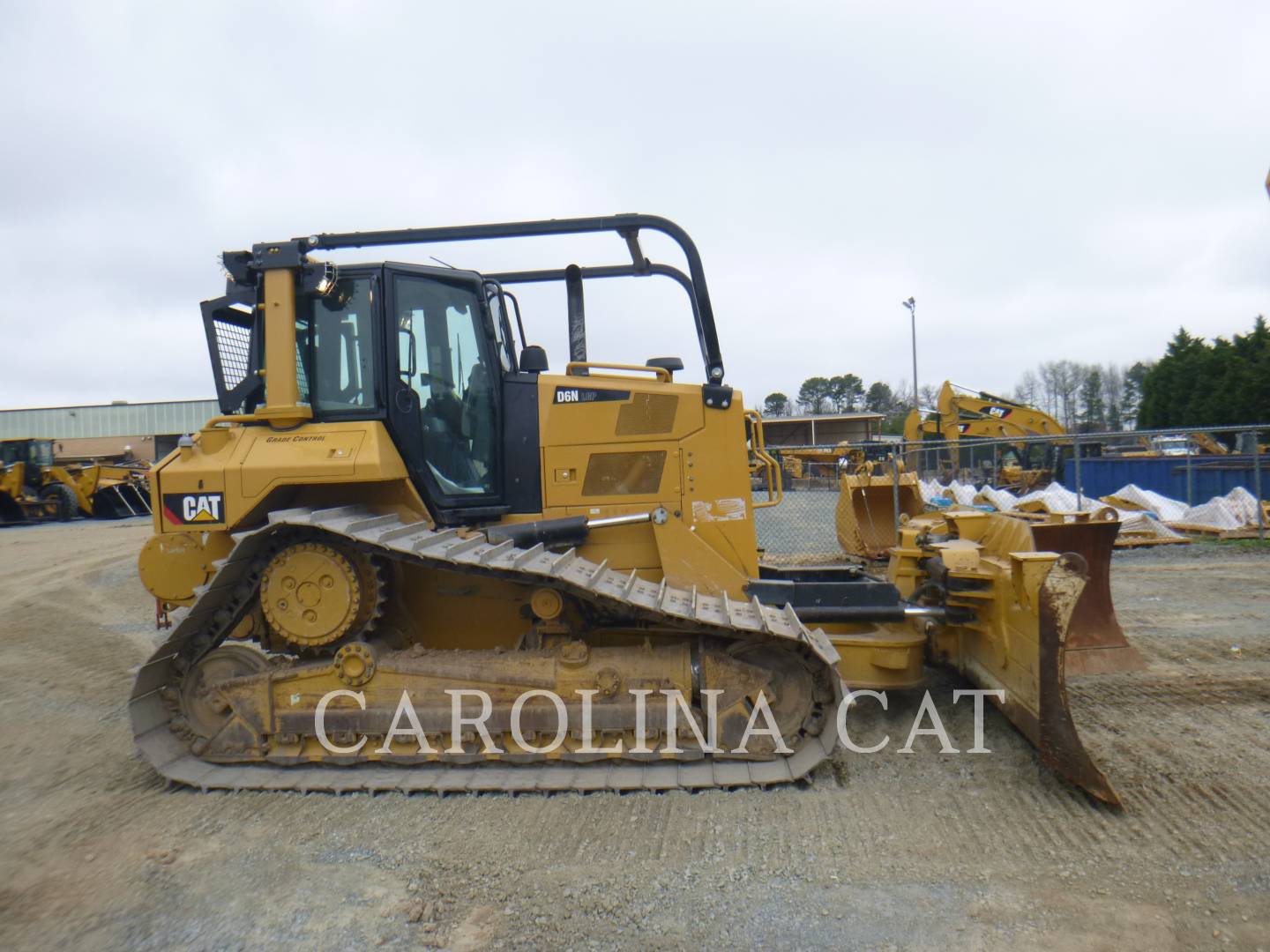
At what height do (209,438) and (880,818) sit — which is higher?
(209,438)

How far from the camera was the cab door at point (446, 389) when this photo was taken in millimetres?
4578

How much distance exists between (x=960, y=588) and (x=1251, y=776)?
147 centimetres

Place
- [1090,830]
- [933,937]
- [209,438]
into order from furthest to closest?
1. [209,438]
2. [1090,830]
3. [933,937]

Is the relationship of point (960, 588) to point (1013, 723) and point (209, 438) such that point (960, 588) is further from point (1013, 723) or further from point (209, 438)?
point (209, 438)

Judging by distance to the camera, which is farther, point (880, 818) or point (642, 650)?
Answer: point (642, 650)

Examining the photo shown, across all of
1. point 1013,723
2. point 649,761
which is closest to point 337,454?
point 649,761

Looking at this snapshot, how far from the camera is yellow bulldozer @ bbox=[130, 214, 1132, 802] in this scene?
400cm

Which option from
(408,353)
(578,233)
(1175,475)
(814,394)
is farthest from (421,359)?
(814,394)

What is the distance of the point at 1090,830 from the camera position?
3355mm

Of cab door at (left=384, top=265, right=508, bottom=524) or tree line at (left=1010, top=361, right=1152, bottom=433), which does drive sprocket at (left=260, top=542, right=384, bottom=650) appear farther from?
tree line at (left=1010, top=361, right=1152, bottom=433)

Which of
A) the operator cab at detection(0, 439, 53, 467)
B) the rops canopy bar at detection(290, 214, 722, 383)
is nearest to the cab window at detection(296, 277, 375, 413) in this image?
the rops canopy bar at detection(290, 214, 722, 383)

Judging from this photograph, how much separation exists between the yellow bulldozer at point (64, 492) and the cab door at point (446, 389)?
2436 centimetres

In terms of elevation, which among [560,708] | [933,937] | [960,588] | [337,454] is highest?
[337,454]

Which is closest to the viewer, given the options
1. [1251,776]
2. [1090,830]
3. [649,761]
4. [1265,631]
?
[1090,830]
